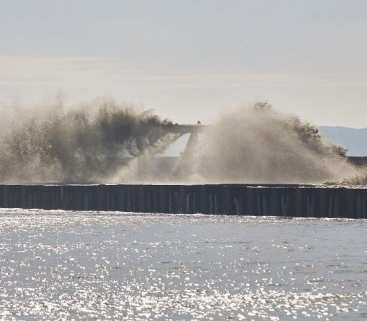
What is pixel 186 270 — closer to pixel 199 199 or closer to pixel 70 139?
pixel 199 199

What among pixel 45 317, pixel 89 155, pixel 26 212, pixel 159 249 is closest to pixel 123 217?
pixel 26 212

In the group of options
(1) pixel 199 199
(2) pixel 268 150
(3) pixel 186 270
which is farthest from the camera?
(2) pixel 268 150

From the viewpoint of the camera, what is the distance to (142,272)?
Answer: 44500 millimetres

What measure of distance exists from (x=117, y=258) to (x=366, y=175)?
5679cm

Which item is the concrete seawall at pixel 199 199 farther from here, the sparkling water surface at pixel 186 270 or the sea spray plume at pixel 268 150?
the sea spray plume at pixel 268 150

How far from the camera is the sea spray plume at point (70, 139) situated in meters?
104

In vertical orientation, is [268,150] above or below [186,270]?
above

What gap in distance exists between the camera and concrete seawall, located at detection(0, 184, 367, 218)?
7062 cm

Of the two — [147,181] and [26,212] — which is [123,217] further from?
[147,181]

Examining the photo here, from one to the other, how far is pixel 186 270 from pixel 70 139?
61.1 metres

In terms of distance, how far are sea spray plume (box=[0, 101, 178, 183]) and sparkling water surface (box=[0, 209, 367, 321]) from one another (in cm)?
3295

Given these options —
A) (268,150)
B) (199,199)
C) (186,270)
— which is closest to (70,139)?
(268,150)

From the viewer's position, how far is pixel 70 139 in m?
105

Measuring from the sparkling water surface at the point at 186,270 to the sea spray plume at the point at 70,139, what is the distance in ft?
108
